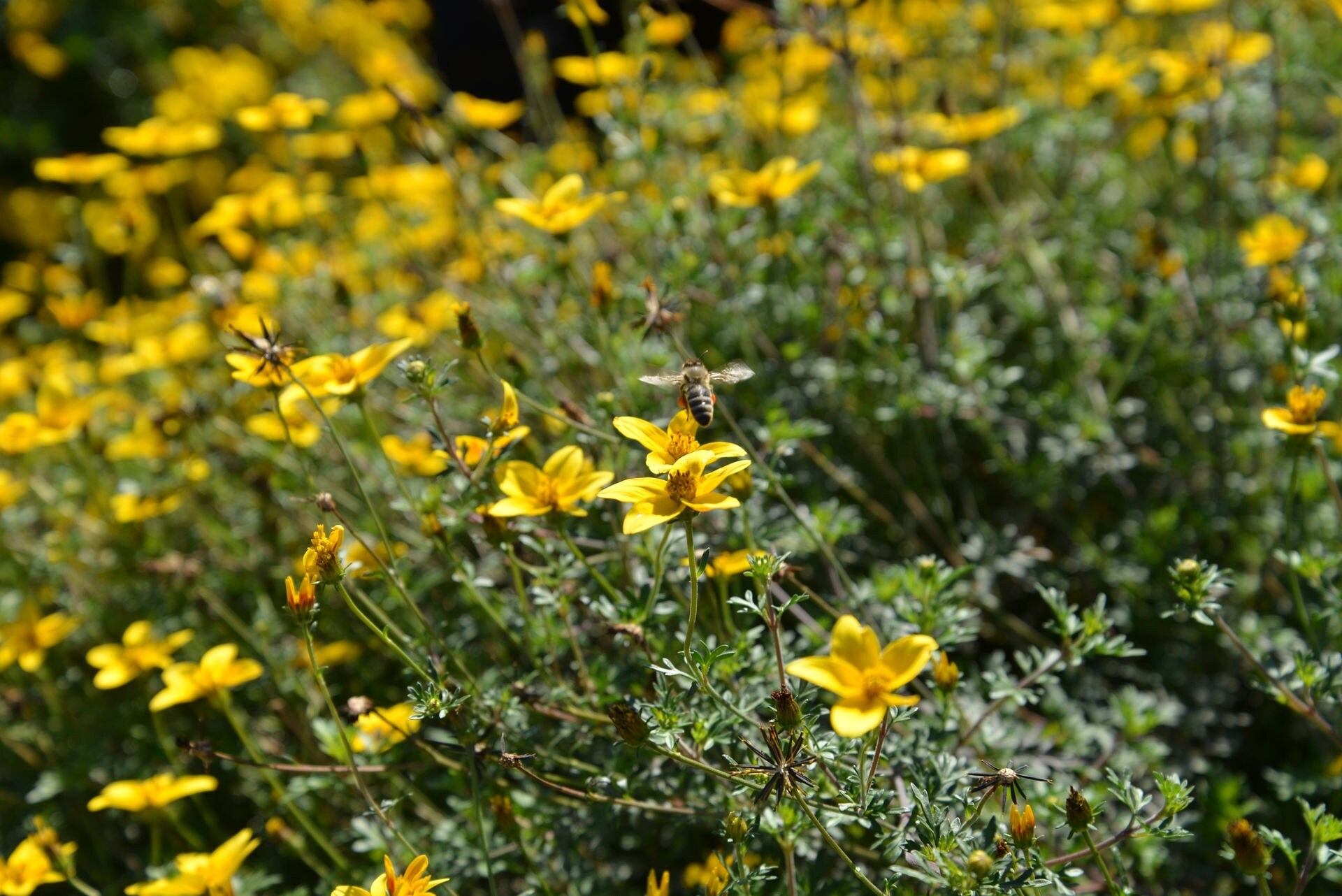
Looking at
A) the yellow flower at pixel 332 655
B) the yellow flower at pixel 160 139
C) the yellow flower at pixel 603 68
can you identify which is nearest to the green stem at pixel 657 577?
the yellow flower at pixel 332 655

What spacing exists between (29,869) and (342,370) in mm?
1218

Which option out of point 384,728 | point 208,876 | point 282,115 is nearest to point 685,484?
point 384,728

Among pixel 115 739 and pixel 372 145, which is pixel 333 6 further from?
pixel 115 739

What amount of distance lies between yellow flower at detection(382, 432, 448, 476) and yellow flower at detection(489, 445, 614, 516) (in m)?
0.76

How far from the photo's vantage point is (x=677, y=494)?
59.7 inches

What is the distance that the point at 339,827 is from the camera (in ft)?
7.98

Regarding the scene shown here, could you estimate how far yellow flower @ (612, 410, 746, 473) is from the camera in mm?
1593

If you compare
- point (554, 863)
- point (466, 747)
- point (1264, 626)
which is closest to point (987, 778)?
point (466, 747)

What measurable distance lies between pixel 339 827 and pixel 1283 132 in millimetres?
4135

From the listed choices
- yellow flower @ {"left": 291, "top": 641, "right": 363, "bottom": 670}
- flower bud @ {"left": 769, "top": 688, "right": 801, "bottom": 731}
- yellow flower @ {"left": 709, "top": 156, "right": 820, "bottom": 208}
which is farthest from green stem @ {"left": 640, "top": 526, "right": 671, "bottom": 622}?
yellow flower @ {"left": 709, "top": 156, "right": 820, "bottom": 208}

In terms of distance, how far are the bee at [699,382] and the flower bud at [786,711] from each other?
519 mm

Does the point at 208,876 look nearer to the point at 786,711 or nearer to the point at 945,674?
the point at 786,711

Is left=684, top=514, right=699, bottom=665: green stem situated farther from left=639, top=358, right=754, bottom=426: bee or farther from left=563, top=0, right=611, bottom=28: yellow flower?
left=563, top=0, right=611, bottom=28: yellow flower

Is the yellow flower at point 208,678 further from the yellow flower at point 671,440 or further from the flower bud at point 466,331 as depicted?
the yellow flower at point 671,440
